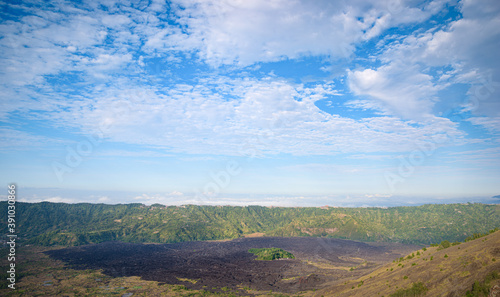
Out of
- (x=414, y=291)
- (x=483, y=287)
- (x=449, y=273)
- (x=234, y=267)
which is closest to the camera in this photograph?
(x=483, y=287)

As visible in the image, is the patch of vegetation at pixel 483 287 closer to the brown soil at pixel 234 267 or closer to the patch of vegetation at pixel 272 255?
the brown soil at pixel 234 267

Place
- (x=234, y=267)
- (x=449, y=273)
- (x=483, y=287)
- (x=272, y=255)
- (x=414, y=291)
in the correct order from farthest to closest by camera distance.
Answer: (x=272, y=255) < (x=234, y=267) < (x=449, y=273) < (x=414, y=291) < (x=483, y=287)

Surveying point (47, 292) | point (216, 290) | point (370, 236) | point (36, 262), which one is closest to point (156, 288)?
point (216, 290)

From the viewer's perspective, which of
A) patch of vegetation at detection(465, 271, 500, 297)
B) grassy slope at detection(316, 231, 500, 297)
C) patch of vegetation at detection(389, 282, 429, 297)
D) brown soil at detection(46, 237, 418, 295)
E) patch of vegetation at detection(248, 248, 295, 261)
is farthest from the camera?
patch of vegetation at detection(248, 248, 295, 261)

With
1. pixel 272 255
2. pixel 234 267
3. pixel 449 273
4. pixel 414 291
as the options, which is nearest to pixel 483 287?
pixel 449 273

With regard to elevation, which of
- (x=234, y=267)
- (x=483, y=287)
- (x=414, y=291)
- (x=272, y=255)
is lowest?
(x=272, y=255)

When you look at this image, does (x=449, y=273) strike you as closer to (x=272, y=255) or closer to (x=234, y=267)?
(x=234, y=267)

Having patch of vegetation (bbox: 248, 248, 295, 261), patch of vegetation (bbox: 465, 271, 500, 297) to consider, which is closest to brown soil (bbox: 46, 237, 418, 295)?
→ patch of vegetation (bbox: 248, 248, 295, 261)

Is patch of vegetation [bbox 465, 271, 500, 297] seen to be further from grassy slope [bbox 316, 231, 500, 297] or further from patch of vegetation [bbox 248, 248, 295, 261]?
patch of vegetation [bbox 248, 248, 295, 261]

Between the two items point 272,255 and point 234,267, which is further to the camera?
point 272,255
